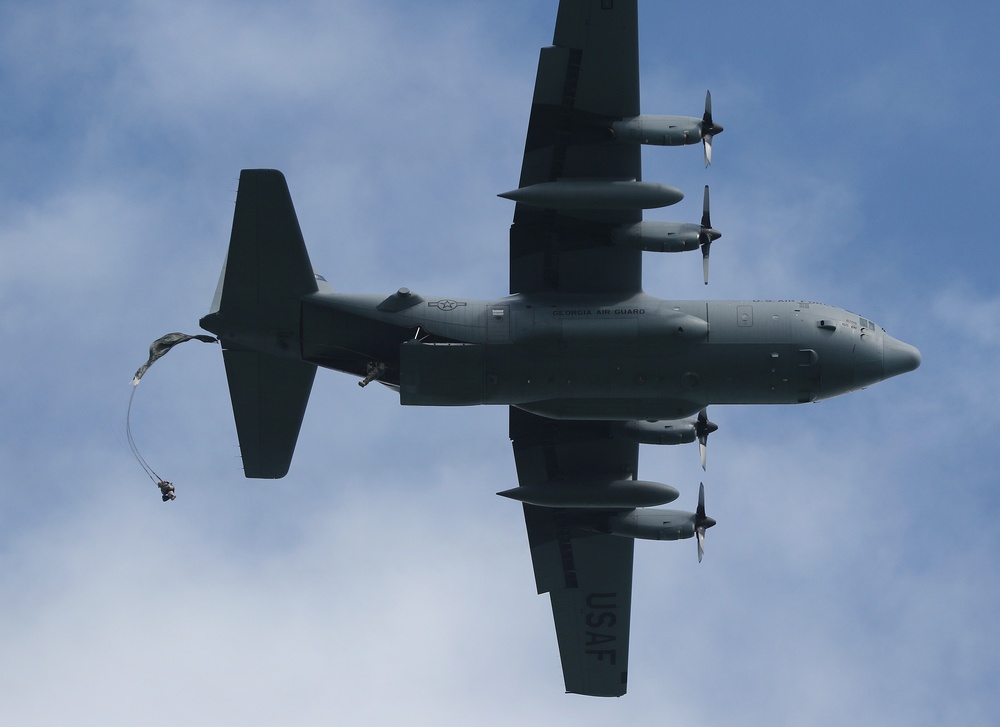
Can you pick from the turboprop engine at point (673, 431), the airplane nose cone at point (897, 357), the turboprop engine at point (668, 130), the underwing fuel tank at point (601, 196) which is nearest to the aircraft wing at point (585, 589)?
the turboprop engine at point (673, 431)

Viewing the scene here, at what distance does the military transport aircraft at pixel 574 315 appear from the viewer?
3712 cm

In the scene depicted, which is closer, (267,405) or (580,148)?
(580,148)

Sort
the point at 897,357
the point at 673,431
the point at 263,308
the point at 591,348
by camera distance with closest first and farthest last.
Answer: the point at 591,348, the point at 263,308, the point at 897,357, the point at 673,431

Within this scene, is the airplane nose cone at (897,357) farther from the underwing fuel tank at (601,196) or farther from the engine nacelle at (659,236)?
the underwing fuel tank at (601,196)

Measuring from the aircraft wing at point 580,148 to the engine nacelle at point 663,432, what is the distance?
470cm

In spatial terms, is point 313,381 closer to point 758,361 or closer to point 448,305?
point 448,305

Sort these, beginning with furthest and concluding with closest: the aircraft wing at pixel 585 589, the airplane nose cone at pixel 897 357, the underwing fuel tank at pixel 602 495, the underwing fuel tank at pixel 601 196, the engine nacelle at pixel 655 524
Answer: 1. the aircraft wing at pixel 585 589
2. the engine nacelle at pixel 655 524
3. the underwing fuel tank at pixel 602 495
4. the airplane nose cone at pixel 897 357
5. the underwing fuel tank at pixel 601 196

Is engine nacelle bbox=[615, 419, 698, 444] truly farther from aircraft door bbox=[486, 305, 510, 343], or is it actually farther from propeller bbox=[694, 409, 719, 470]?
aircraft door bbox=[486, 305, 510, 343]

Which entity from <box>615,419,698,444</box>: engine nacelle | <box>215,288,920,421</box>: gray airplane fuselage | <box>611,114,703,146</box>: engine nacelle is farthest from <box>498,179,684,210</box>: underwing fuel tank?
<box>615,419,698,444</box>: engine nacelle

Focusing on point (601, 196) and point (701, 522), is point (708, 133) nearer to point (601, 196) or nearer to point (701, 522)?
point (601, 196)

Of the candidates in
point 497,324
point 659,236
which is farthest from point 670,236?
point 497,324

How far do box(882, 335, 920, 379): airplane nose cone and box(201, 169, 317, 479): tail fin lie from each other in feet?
50.0

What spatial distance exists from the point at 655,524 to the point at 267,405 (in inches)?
469

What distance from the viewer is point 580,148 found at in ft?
124
